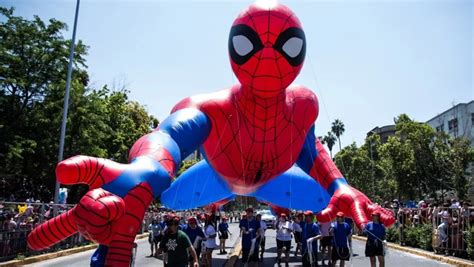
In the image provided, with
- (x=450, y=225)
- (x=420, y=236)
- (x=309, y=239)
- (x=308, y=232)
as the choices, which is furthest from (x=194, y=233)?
(x=420, y=236)

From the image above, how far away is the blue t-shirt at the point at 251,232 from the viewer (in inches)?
476

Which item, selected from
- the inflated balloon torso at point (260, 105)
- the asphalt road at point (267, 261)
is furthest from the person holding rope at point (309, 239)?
the inflated balloon torso at point (260, 105)

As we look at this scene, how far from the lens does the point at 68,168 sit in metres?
4.97

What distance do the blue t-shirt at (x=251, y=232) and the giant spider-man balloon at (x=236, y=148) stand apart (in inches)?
100

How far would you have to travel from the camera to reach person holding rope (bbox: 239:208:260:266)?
12.1 metres

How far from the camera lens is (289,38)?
7.02m

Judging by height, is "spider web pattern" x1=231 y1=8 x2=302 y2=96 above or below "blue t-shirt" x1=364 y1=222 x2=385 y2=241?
above

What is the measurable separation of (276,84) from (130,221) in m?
3.31

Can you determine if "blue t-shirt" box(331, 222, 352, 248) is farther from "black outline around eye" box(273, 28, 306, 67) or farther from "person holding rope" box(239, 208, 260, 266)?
"black outline around eye" box(273, 28, 306, 67)

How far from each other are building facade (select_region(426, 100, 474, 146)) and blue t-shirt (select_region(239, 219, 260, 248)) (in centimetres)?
3097

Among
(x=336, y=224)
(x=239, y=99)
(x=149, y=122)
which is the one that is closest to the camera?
(x=239, y=99)

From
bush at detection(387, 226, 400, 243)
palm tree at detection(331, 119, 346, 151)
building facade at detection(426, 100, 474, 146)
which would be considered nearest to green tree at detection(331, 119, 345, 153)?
palm tree at detection(331, 119, 346, 151)

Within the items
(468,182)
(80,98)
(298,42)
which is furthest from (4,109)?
(468,182)

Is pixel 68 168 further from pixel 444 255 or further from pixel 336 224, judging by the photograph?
pixel 444 255
